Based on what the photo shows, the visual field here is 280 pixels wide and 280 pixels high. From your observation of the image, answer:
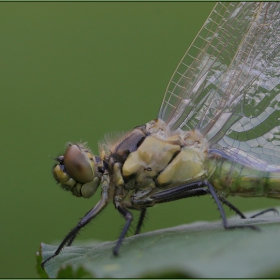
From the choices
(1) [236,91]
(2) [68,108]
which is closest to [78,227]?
(1) [236,91]

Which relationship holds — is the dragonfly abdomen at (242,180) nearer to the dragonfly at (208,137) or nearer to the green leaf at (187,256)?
the dragonfly at (208,137)

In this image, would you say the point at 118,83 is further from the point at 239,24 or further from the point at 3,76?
the point at 239,24

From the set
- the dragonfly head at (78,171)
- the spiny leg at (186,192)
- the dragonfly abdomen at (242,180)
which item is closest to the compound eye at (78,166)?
the dragonfly head at (78,171)

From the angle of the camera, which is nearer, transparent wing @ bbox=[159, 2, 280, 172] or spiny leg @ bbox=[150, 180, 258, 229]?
spiny leg @ bbox=[150, 180, 258, 229]

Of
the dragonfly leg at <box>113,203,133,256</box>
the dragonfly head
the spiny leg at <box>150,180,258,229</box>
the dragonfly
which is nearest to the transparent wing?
the dragonfly

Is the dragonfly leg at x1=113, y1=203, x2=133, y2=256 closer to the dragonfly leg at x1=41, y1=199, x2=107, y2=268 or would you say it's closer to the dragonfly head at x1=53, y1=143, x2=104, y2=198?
the dragonfly leg at x1=41, y1=199, x2=107, y2=268
